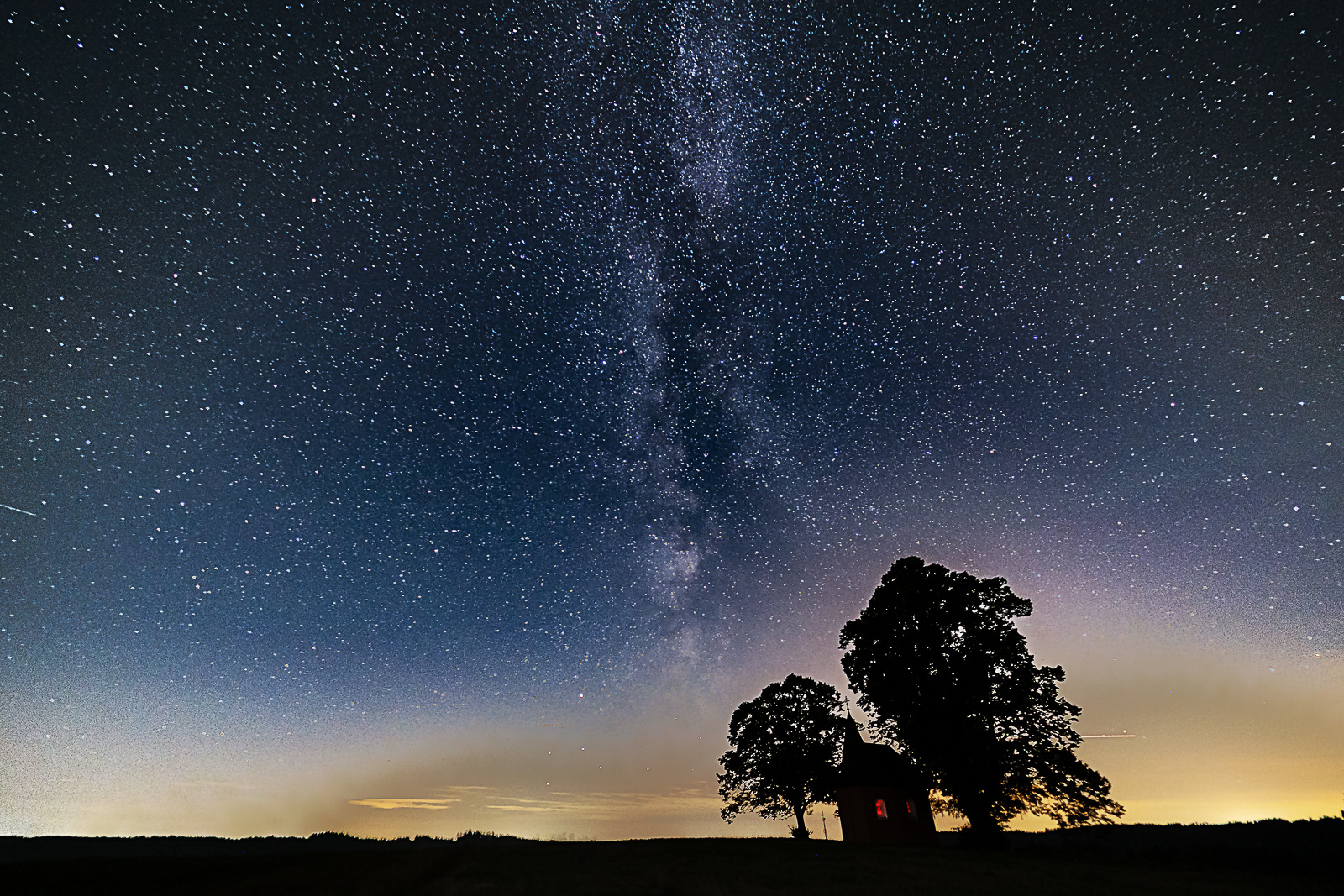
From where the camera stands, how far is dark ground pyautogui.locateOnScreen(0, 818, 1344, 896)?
18391mm

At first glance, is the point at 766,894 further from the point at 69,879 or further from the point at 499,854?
the point at 69,879

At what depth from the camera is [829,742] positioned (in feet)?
136

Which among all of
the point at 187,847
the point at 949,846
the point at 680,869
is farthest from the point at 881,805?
the point at 187,847

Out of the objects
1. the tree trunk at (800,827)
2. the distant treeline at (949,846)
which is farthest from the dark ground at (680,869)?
the tree trunk at (800,827)

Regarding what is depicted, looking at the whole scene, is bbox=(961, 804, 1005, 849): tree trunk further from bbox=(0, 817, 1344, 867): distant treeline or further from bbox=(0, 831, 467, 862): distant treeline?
bbox=(0, 831, 467, 862): distant treeline

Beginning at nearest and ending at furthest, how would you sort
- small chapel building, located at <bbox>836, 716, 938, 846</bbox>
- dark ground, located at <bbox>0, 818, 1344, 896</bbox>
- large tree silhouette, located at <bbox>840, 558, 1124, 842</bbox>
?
dark ground, located at <bbox>0, 818, 1344, 896</bbox>, large tree silhouette, located at <bbox>840, 558, 1124, 842</bbox>, small chapel building, located at <bbox>836, 716, 938, 846</bbox>

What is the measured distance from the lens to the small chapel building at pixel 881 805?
3472 centimetres

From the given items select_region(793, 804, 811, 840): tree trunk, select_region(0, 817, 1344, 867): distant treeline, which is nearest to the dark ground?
select_region(0, 817, 1344, 867): distant treeline

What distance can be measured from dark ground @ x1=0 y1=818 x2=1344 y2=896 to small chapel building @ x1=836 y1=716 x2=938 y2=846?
5260mm

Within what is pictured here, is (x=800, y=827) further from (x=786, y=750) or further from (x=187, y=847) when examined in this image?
(x=187, y=847)

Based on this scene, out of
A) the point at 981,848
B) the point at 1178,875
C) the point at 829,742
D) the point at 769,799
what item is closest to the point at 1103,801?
the point at 1178,875

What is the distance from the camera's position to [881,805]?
3516cm

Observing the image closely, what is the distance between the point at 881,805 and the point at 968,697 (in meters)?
12.5

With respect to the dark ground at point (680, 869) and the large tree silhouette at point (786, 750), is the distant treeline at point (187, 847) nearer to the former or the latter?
the dark ground at point (680, 869)
